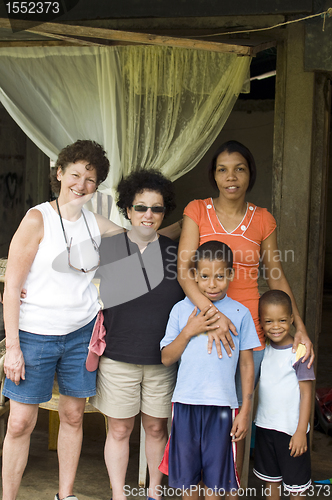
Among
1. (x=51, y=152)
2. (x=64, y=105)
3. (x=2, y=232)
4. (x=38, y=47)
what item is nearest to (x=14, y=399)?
(x=51, y=152)

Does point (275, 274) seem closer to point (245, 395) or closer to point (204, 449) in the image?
point (245, 395)

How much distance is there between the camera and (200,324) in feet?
6.64

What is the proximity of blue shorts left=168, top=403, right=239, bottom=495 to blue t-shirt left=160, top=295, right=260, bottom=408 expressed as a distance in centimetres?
6

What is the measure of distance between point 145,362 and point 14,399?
1.90 feet

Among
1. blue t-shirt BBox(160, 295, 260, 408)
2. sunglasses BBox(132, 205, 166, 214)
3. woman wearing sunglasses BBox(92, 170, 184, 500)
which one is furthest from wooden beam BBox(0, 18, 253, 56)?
blue t-shirt BBox(160, 295, 260, 408)

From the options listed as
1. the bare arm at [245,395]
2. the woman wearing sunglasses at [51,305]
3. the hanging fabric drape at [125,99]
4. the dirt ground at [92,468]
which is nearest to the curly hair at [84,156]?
the woman wearing sunglasses at [51,305]

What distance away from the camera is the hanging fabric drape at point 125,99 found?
3361 millimetres

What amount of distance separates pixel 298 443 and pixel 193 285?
828mm

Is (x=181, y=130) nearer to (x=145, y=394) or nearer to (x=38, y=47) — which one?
(x=38, y=47)

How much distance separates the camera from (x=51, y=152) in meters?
3.54

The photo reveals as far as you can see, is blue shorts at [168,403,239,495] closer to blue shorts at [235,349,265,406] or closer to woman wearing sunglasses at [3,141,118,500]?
blue shorts at [235,349,265,406]

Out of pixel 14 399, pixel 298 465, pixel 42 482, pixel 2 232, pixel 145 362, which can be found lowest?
pixel 42 482

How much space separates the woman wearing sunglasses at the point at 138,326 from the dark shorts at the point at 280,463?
452 mm

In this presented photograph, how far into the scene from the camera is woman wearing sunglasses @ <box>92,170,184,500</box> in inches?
84.9
